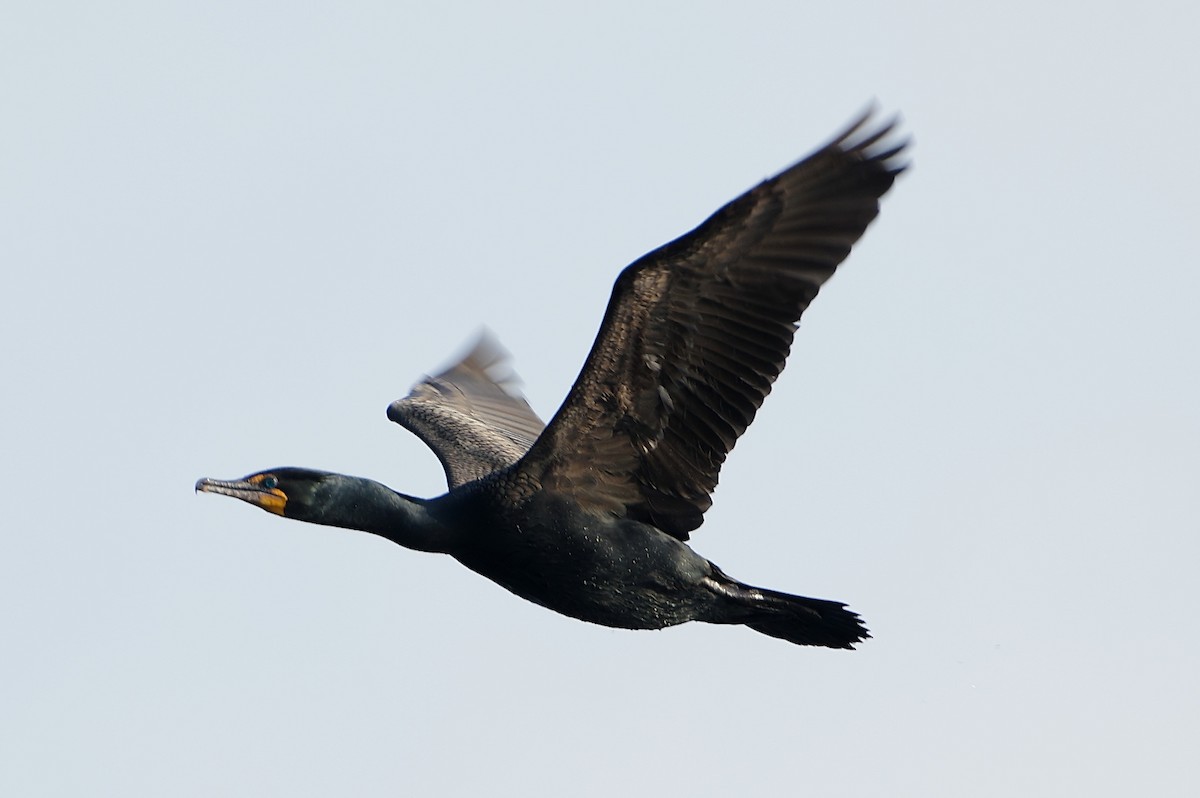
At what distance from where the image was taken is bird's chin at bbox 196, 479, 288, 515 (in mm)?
10445

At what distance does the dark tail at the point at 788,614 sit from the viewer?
1098 cm

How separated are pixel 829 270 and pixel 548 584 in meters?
2.30

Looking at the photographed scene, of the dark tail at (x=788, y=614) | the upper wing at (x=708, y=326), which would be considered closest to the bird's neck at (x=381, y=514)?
the upper wing at (x=708, y=326)

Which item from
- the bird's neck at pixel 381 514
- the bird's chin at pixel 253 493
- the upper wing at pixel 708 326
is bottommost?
the bird's chin at pixel 253 493

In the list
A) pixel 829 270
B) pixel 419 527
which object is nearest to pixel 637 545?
pixel 419 527

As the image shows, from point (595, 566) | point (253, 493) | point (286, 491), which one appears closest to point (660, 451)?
point (595, 566)

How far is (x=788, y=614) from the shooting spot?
11.1 metres

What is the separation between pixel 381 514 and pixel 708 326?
6.79ft

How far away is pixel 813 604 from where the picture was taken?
36.1 ft

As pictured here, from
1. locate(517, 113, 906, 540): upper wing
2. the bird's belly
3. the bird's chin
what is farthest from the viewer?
the bird's belly

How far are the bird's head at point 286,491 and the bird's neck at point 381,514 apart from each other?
9cm

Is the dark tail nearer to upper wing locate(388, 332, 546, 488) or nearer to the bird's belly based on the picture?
the bird's belly

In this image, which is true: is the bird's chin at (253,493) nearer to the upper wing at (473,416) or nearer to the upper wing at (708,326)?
the upper wing at (708,326)

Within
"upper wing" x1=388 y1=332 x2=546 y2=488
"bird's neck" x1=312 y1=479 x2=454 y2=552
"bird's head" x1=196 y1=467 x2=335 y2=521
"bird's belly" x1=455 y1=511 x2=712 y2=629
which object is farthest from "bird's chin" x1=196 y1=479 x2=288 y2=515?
"upper wing" x1=388 y1=332 x2=546 y2=488
